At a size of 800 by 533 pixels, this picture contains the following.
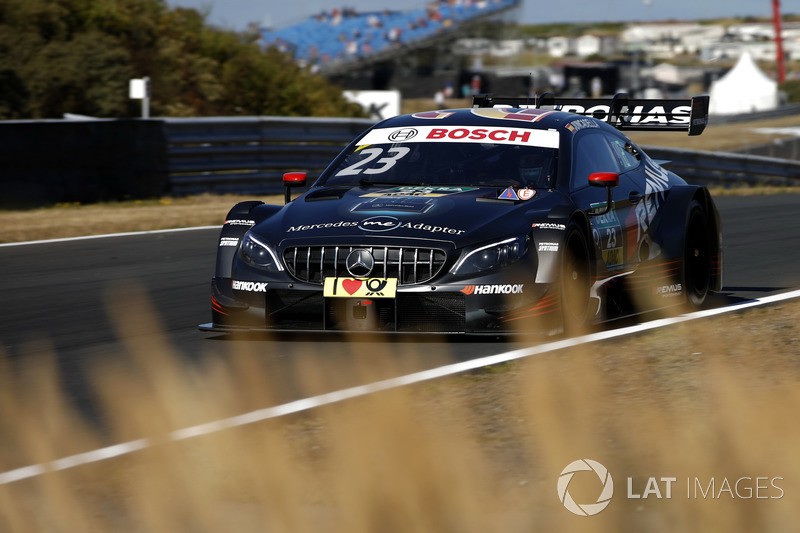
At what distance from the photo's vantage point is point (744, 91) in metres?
79.1

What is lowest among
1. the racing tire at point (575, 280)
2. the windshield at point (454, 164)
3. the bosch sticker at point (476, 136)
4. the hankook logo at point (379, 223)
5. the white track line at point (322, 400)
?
the white track line at point (322, 400)

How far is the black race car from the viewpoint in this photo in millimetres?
7191

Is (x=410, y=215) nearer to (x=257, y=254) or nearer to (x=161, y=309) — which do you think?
(x=257, y=254)

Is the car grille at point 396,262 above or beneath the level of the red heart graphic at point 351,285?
above

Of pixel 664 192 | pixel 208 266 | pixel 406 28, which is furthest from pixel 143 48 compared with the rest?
pixel 406 28

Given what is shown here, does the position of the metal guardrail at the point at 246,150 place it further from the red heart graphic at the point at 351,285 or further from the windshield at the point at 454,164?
the red heart graphic at the point at 351,285

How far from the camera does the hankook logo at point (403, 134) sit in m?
8.59

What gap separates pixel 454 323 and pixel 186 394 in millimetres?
1701

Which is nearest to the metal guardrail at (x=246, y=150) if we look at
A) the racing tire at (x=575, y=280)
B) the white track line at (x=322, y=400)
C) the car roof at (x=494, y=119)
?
the car roof at (x=494, y=119)

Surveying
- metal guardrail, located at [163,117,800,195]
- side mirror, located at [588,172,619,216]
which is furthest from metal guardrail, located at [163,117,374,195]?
side mirror, located at [588,172,619,216]

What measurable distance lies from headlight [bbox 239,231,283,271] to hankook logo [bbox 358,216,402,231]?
539 mm

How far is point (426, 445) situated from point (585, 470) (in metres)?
0.69

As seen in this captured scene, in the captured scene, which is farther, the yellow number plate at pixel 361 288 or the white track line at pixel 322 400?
the yellow number plate at pixel 361 288

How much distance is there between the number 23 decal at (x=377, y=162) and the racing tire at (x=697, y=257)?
7.10ft
